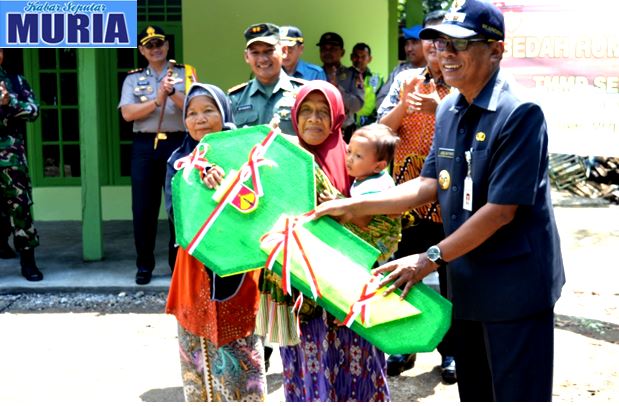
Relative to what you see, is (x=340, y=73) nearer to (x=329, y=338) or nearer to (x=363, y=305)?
(x=329, y=338)

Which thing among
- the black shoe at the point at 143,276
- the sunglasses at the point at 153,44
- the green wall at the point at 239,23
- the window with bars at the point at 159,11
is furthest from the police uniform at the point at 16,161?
the green wall at the point at 239,23

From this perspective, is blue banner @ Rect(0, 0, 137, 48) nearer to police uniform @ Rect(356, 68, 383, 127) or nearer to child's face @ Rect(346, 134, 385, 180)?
police uniform @ Rect(356, 68, 383, 127)

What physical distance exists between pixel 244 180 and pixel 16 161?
162 inches

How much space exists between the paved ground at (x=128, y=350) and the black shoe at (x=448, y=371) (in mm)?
46

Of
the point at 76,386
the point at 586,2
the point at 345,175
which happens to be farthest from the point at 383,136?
Answer: the point at 586,2

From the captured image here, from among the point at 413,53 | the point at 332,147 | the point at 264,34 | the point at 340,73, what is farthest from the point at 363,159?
the point at 340,73

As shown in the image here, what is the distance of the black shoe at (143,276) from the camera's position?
255 inches

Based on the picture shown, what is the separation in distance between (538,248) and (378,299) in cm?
54

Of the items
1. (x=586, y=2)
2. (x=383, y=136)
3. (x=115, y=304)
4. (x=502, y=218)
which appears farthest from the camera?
(x=115, y=304)

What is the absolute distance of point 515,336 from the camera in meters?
2.66

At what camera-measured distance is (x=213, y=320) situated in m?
3.32

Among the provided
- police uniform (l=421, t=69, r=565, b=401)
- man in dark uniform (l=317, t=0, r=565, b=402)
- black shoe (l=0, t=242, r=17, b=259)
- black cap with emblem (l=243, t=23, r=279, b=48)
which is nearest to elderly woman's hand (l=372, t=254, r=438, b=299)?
man in dark uniform (l=317, t=0, r=565, b=402)

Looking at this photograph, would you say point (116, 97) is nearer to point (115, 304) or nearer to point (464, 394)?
point (115, 304)

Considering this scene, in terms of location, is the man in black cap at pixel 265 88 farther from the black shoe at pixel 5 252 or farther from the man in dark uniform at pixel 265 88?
the black shoe at pixel 5 252
